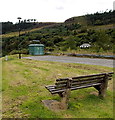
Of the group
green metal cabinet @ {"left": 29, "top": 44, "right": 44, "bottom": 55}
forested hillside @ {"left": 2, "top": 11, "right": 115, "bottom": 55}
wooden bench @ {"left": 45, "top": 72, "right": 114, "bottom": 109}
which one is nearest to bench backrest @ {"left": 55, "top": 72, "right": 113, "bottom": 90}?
wooden bench @ {"left": 45, "top": 72, "right": 114, "bottom": 109}

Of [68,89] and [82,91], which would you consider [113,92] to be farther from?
[68,89]

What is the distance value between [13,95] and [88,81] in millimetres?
2851

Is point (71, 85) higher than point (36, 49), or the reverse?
point (36, 49)

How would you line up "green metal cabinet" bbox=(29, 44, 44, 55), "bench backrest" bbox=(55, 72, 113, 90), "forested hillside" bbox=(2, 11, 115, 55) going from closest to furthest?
"bench backrest" bbox=(55, 72, 113, 90), "forested hillside" bbox=(2, 11, 115, 55), "green metal cabinet" bbox=(29, 44, 44, 55)

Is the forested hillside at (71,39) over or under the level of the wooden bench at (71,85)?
over

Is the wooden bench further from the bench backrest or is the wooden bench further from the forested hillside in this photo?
the forested hillside

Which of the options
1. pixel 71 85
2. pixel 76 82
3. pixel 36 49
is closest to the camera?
pixel 71 85

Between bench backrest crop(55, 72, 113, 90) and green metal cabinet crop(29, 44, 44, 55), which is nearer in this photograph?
bench backrest crop(55, 72, 113, 90)

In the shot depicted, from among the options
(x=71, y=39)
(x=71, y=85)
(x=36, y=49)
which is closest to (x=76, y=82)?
(x=71, y=85)

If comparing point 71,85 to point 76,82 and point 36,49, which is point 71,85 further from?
point 36,49

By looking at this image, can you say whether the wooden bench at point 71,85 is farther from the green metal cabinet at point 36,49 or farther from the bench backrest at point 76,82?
the green metal cabinet at point 36,49

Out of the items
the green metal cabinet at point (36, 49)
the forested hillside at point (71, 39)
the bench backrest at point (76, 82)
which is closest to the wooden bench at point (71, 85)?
the bench backrest at point (76, 82)

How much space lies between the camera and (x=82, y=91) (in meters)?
6.43

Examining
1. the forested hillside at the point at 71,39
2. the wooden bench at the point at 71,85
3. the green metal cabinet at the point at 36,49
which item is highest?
the forested hillside at the point at 71,39
